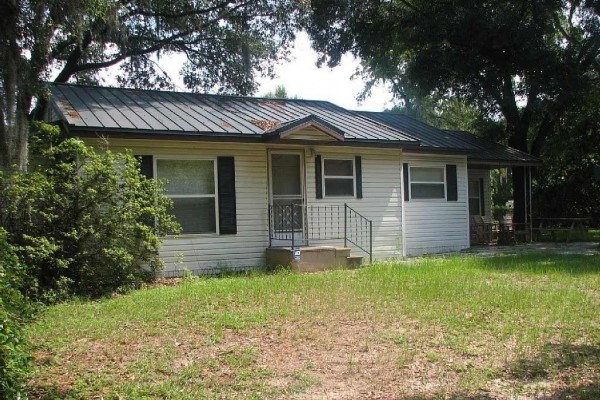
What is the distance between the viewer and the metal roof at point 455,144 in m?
15.4

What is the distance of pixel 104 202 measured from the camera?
9148 mm

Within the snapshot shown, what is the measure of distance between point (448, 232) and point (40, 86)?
35.5 feet

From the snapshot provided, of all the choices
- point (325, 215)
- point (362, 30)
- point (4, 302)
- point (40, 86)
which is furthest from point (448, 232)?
point (4, 302)

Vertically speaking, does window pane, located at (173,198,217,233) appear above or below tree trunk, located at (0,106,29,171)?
below

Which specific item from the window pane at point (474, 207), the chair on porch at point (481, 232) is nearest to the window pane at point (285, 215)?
the chair on porch at point (481, 232)

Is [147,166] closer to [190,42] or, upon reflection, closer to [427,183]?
[427,183]

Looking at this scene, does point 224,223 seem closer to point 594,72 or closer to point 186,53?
point 186,53

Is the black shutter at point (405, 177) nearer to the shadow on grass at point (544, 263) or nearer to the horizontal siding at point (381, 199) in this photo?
the horizontal siding at point (381, 199)

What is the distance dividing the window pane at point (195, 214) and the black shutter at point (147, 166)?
0.73 meters

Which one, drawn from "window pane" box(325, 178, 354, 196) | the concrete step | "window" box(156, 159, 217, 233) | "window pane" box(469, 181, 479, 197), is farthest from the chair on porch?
"window" box(156, 159, 217, 233)

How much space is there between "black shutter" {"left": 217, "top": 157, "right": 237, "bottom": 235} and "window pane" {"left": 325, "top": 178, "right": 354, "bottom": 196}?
2.39 metres

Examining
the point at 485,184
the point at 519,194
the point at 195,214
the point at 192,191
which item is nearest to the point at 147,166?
the point at 192,191

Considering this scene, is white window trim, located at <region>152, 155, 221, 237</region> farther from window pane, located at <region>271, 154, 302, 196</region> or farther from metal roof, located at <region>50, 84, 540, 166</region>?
window pane, located at <region>271, 154, 302, 196</region>

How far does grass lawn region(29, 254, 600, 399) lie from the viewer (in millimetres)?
→ 4836
